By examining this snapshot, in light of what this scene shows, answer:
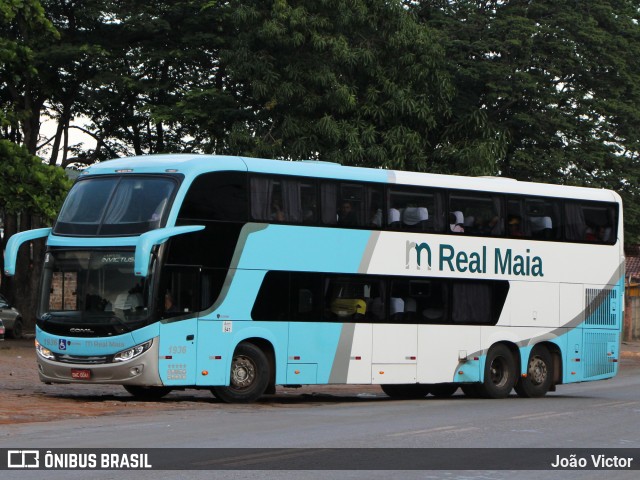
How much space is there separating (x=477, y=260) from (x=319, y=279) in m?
3.61

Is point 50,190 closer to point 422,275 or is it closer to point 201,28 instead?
point 201,28

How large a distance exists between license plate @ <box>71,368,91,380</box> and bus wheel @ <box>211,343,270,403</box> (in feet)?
7.33

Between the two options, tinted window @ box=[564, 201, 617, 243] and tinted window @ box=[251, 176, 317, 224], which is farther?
tinted window @ box=[564, 201, 617, 243]

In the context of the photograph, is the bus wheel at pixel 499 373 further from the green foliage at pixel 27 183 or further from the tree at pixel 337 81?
the green foliage at pixel 27 183

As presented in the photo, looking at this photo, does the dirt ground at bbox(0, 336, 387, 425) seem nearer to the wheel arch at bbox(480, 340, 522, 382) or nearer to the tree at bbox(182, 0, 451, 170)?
the wheel arch at bbox(480, 340, 522, 382)

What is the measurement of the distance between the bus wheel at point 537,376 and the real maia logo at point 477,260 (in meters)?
1.67

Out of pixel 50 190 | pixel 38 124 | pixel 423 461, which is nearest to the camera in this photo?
pixel 423 461

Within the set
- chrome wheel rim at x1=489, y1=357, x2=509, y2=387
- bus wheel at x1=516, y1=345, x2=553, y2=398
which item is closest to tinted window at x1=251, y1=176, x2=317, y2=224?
chrome wheel rim at x1=489, y1=357, x2=509, y2=387

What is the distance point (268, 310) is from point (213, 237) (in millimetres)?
1674

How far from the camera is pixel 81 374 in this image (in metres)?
19.7

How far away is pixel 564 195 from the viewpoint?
25516 mm

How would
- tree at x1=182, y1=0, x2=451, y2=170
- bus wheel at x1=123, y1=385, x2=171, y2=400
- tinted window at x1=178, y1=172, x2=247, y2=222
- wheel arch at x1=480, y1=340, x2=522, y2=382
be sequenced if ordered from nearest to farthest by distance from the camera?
1. tinted window at x1=178, y1=172, x2=247, y2=222
2. bus wheel at x1=123, y1=385, x2=171, y2=400
3. wheel arch at x1=480, y1=340, x2=522, y2=382
4. tree at x1=182, y1=0, x2=451, y2=170

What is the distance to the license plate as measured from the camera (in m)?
19.6

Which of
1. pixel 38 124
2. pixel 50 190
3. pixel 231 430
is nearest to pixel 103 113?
pixel 38 124
